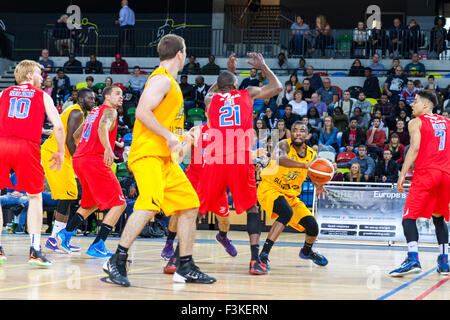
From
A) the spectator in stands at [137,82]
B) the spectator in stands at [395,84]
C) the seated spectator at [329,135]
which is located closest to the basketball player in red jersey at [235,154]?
the seated spectator at [329,135]

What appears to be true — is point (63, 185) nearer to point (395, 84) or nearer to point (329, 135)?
point (329, 135)

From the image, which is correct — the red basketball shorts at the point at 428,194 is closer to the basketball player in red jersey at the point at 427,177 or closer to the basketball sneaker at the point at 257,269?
the basketball player in red jersey at the point at 427,177

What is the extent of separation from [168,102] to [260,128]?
10130 mm

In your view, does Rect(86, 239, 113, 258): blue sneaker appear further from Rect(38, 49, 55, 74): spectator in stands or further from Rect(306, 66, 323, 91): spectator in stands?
Rect(38, 49, 55, 74): spectator in stands

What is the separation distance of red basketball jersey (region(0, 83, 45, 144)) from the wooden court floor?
1.35 m

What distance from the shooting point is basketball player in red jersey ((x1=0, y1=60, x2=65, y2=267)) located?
6.42 meters

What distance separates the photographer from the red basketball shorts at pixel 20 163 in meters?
6.42

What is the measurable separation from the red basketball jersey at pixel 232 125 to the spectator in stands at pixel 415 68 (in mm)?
13122

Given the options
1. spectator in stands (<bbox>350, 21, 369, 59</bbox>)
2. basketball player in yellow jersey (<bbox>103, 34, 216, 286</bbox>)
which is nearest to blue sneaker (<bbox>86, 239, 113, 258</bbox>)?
basketball player in yellow jersey (<bbox>103, 34, 216, 286</bbox>)

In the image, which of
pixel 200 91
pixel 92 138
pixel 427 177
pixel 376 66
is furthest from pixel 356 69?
pixel 92 138

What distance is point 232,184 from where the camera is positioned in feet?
21.1

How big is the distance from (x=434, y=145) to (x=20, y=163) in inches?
170

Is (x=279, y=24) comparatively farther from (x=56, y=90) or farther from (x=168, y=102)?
(x=168, y=102)
